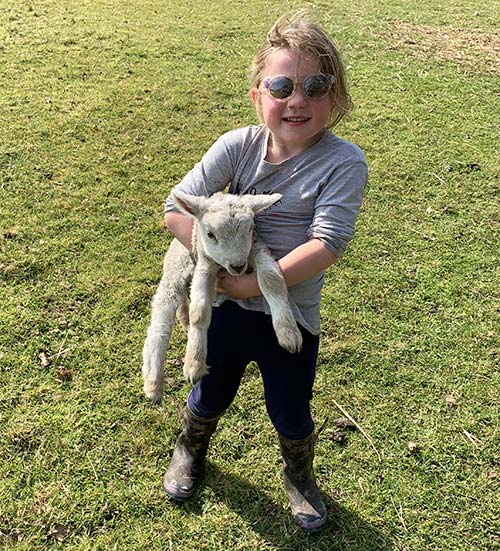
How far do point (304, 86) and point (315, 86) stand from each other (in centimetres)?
5

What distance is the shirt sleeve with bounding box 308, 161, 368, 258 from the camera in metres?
2.31

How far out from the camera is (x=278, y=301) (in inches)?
93.4

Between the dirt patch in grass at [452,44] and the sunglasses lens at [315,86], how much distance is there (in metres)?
7.34

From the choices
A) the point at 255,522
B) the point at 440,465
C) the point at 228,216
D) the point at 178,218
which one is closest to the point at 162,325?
the point at 178,218

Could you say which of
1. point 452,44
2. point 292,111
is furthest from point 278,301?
point 452,44

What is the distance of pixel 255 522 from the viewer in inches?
120

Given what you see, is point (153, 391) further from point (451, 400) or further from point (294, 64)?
point (451, 400)

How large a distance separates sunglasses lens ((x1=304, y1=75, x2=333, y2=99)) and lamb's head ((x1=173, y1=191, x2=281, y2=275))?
0.43 metres

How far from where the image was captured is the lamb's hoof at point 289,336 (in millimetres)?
2375

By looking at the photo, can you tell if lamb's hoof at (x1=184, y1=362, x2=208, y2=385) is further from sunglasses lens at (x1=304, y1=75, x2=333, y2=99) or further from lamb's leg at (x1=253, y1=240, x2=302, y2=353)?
sunglasses lens at (x1=304, y1=75, x2=333, y2=99)

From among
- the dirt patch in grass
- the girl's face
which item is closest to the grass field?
the dirt patch in grass

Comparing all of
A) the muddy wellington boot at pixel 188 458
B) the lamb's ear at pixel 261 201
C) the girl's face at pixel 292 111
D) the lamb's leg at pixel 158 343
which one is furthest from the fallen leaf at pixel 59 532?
the girl's face at pixel 292 111

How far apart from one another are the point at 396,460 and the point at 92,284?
255cm

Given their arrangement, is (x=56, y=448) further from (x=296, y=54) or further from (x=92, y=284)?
(x=296, y=54)
